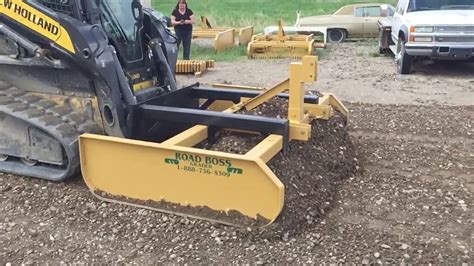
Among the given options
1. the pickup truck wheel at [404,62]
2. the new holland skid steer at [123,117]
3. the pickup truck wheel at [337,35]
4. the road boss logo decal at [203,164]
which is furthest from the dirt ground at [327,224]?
the pickup truck wheel at [337,35]

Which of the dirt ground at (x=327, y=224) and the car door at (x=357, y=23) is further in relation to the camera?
the car door at (x=357, y=23)

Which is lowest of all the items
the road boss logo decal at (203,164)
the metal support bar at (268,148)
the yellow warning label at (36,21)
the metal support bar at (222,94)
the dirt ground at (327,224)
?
the dirt ground at (327,224)

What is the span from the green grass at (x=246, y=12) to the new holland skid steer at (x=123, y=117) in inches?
340

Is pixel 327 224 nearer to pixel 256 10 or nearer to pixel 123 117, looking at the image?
pixel 123 117

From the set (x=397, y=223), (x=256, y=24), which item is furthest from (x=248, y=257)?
(x=256, y=24)

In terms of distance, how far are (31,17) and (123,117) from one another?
115cm

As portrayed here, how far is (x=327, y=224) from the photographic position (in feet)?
14.0

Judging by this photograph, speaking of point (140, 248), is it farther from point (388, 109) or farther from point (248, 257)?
point (388, 109)

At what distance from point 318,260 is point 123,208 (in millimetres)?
1660

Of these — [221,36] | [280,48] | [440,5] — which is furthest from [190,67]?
[440,5]

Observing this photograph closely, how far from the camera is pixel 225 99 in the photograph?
5.77m

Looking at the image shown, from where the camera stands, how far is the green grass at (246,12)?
1495cm

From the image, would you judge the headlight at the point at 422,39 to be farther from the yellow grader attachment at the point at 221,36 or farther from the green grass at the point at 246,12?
the yellow grader attachment at the point at 221,36

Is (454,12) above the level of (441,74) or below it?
above
